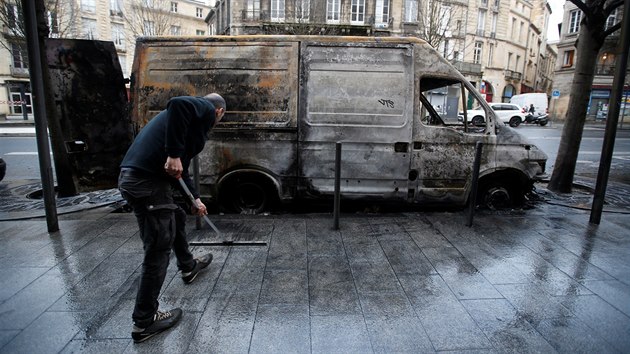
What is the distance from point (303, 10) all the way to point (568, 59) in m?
31.1

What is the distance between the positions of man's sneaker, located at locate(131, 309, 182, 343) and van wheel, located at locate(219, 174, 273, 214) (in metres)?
2.72

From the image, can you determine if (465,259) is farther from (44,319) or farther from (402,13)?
(402,13)

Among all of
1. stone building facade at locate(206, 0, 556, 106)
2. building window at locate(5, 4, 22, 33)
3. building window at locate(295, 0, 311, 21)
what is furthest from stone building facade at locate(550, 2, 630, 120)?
building window at locate(5, 4, 22, 33)

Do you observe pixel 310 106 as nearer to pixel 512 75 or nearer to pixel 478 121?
pixel 478 121

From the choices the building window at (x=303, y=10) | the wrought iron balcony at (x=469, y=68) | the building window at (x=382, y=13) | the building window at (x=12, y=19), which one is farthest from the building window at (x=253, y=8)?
the wrought iron balcony at (x=469, y=68)

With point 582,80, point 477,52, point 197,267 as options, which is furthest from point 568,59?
point 197,267

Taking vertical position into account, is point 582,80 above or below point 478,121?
above

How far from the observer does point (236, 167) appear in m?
5.18

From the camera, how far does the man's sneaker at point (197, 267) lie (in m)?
3.30

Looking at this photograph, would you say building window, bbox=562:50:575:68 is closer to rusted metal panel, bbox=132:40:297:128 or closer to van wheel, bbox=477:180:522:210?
van wheel, bbox=477:180:522:210

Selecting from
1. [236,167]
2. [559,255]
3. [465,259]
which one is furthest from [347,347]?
[236,167]

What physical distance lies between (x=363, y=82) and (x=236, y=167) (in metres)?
2.14

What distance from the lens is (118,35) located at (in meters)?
39.4

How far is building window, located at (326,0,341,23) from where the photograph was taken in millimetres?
29719
